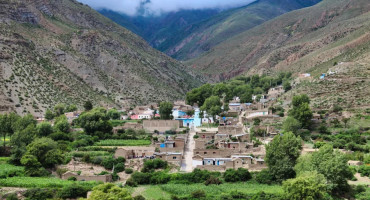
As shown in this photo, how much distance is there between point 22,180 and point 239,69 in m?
121

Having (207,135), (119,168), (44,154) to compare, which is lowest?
(119,168)

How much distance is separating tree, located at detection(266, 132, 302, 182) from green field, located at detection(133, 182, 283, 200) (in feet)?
6.05

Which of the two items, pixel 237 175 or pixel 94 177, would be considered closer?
pixel 237 175

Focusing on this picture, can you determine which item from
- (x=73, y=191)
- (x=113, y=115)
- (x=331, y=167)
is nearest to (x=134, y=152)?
(x=73, y=191)

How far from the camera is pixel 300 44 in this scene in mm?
131500

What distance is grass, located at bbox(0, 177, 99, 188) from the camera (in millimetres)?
39875

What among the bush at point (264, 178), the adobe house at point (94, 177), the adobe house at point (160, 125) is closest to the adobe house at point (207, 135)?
the adobe house at point (160, 125)

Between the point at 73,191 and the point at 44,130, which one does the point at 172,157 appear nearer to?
the point at 73,191

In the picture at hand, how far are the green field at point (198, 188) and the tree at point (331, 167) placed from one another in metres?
3.69

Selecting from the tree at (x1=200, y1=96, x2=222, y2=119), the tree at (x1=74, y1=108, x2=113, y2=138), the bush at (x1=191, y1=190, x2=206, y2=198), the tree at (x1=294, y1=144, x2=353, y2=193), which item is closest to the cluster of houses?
the tree at (x1=294, y1=144, x2=353, y2=193)

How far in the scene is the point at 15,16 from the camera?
371ft

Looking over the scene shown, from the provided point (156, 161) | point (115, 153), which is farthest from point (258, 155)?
point (115, 153)

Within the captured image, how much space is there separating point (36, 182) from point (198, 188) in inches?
633

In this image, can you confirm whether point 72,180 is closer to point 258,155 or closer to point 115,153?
point 115,153
